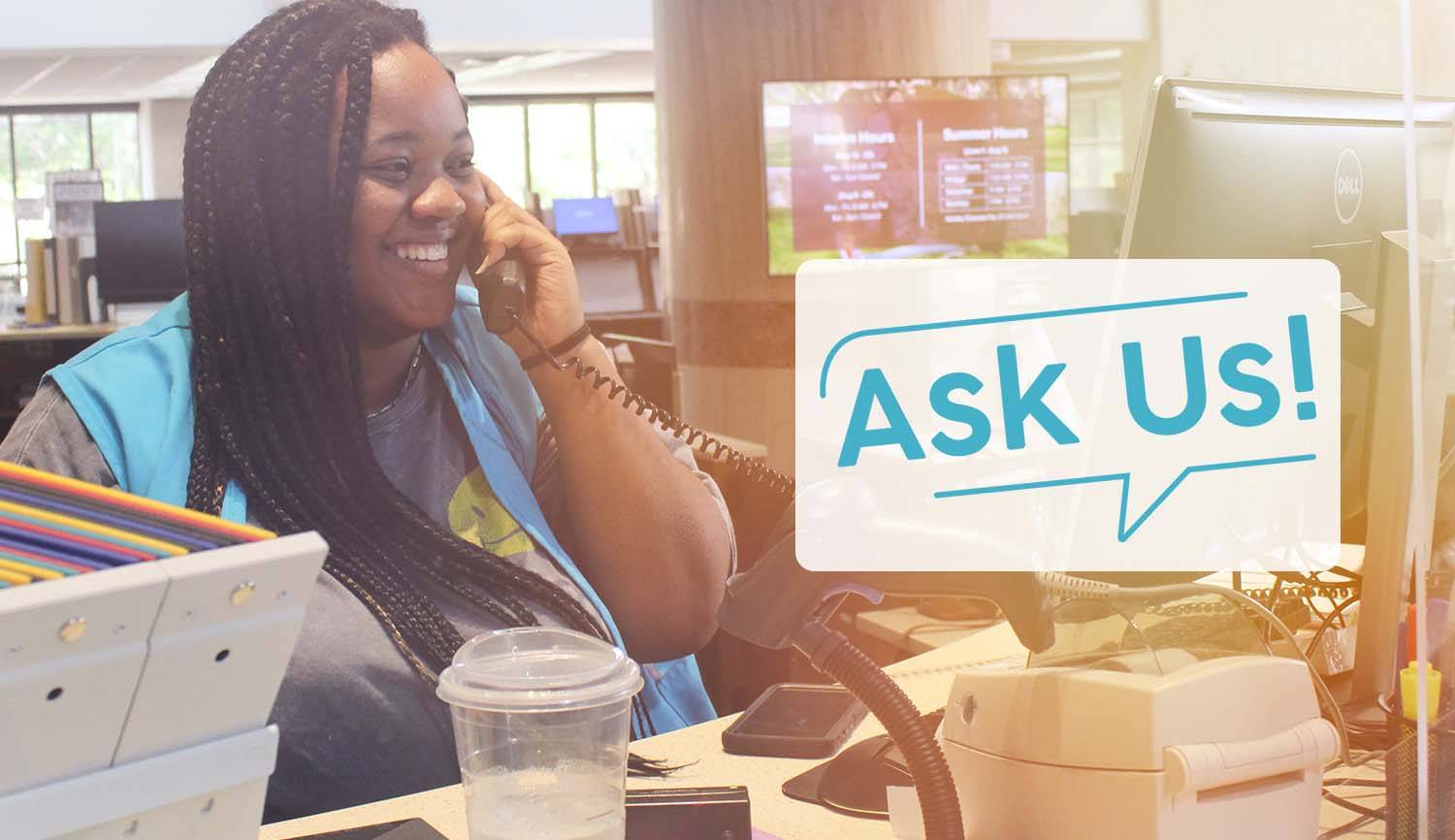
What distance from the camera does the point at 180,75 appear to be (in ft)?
39.5

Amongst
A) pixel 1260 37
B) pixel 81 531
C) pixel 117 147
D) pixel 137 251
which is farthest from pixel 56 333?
pixel 117 147

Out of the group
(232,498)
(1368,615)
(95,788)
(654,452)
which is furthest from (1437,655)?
(232,498)

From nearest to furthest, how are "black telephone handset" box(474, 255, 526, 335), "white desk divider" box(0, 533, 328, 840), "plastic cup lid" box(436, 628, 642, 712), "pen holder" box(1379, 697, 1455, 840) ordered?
"white desk divider" box(0, 533, 328, 840) < "pen holder" box(1379, 697, 1455, 840) < "plastic cup lid" box(436, 628, 642, 712) < "black telephone handset" box(474, 255, 526, 335)

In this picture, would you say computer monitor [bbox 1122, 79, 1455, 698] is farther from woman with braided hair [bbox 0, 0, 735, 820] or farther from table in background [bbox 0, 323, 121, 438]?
table in background [bbox 0, 323, 121, 438]

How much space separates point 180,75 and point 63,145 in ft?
9.09

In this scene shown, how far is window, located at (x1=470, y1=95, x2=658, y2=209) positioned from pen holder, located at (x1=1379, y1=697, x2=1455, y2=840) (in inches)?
544

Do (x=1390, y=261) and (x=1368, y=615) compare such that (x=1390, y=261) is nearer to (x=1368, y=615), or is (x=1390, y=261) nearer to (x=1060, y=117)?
(x=1368, y=615)

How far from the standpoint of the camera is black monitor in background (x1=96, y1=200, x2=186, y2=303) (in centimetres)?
512

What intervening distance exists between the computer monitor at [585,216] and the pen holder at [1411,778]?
6035 millimetres

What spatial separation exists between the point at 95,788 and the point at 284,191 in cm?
96

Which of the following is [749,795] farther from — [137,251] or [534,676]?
[137,251]

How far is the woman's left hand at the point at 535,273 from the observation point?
5.04ft

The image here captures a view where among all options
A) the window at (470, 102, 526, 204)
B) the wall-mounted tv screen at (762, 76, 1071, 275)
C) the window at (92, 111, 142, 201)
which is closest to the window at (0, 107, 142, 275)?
the window at (92, 111, 142, 201)

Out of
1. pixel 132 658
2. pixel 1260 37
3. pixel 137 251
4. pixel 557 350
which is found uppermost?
pixel 1260 37
